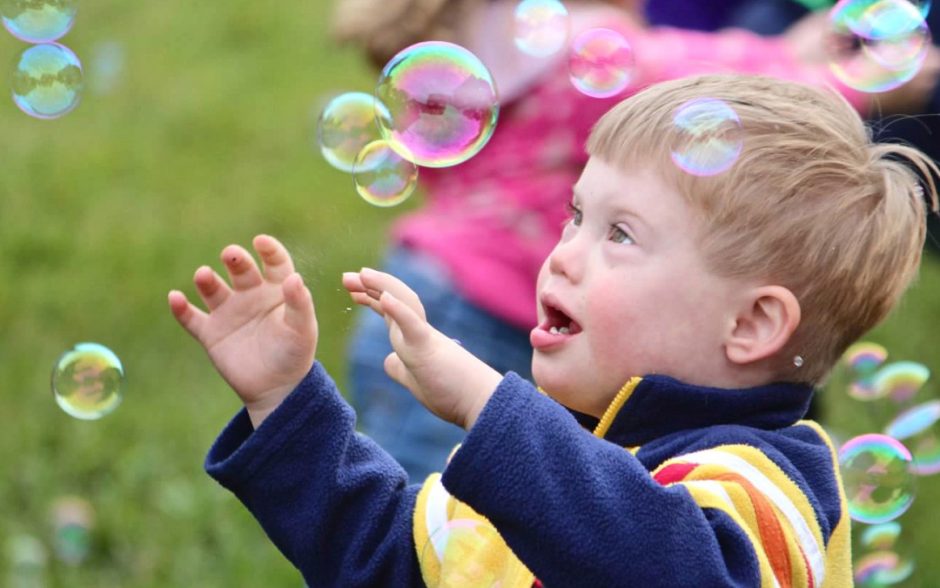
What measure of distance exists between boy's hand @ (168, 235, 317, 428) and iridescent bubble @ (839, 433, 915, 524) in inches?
31.6

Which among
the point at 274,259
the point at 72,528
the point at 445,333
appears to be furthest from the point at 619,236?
the point at 72,528

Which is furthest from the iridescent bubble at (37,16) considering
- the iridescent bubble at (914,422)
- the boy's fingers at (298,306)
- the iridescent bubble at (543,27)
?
the iridescent bubble at (914,422)

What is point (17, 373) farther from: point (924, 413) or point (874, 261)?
point (874, 261)

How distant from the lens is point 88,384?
7.41 feet

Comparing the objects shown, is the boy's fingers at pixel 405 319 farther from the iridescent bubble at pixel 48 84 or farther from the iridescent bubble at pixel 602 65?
the iridescent bubble at pixel 48 84

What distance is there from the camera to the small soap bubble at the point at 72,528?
3615 mm

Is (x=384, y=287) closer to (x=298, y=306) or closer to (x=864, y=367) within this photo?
(x=298, y=306)

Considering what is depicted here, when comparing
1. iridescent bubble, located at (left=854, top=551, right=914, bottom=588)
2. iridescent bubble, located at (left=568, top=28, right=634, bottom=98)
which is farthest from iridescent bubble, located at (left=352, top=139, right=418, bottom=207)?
iridescent bubble, located at (left=854, top=551, right=914, bottom=588)

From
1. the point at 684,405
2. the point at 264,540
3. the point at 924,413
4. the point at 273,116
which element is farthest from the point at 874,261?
the point at 273,116

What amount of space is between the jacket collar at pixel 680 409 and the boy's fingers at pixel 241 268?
46 centimetres

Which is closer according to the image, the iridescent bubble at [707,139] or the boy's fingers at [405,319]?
the boy's fingers at [405,319]

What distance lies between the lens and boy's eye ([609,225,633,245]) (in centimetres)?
179

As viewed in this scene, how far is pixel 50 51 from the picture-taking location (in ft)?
8.29

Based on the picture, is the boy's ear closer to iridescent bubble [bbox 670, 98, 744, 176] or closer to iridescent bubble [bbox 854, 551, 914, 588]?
iridescent bubble [bbox 670, 98, 744, 176]
